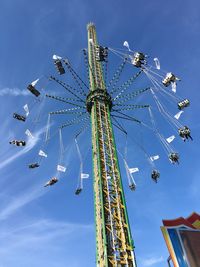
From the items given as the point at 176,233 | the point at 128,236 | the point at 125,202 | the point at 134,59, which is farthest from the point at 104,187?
the point at 134,59

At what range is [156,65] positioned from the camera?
38.5 meters

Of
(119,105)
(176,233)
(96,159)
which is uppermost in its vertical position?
(119,105)

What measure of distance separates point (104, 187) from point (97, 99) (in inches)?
549

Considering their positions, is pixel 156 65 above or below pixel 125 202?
above

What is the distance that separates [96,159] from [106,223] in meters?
8.17

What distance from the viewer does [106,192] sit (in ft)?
121

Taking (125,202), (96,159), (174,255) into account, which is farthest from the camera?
(96,159)

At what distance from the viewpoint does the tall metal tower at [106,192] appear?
1273 inches

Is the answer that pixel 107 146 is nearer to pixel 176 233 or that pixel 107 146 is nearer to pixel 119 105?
pixel 119 105

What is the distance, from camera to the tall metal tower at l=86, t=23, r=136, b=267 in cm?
3234

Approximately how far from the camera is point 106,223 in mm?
34312

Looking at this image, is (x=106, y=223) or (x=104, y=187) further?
(x=104, y=187)

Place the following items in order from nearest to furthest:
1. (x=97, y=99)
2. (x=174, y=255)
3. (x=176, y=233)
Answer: (x=174, y=255), (x=176, y=233), (x=97, y=99)

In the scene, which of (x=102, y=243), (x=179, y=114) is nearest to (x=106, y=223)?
(x=102, y=243)
